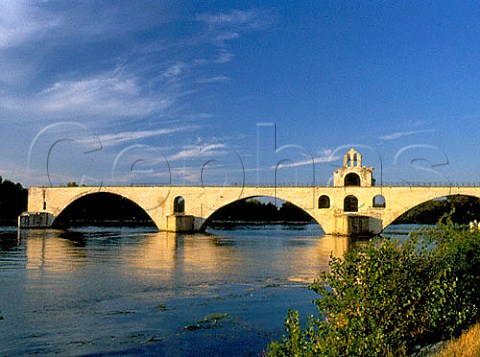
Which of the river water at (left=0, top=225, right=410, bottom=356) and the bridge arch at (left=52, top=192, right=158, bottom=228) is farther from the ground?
the bridge arch at (left=52, top=192, right=158, bottom=228)

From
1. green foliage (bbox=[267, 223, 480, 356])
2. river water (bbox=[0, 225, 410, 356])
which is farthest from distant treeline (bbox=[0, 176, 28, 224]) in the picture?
green foliage (bbox=[267, 223, 480, 356])

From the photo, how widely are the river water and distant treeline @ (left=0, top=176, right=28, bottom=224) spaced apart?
77.2 metres

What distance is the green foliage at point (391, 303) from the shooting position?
8547 millimetres

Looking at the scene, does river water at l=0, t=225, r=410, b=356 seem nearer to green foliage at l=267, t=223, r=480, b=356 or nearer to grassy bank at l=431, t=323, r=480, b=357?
green foliage at l=267, t=223, r=480, b=356

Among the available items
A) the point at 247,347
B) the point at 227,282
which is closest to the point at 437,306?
the point at 247,347

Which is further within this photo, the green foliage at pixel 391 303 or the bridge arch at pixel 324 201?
the bridge arch at pixel 324 201

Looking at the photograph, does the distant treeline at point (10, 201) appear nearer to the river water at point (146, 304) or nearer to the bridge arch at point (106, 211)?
the bridge arch at point (106, 211)

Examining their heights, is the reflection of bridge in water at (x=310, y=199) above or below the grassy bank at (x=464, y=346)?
above

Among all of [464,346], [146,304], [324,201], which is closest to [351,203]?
[324,201]

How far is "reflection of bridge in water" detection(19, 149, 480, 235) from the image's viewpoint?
2464 inches

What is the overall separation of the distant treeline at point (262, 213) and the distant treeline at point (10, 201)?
48.2m

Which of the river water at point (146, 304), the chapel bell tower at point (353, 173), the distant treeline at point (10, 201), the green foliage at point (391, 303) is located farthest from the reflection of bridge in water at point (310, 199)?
the green foliage at point (391, 303)

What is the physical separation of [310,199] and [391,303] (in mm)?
58585

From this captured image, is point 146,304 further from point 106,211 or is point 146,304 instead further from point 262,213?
point 262,213
